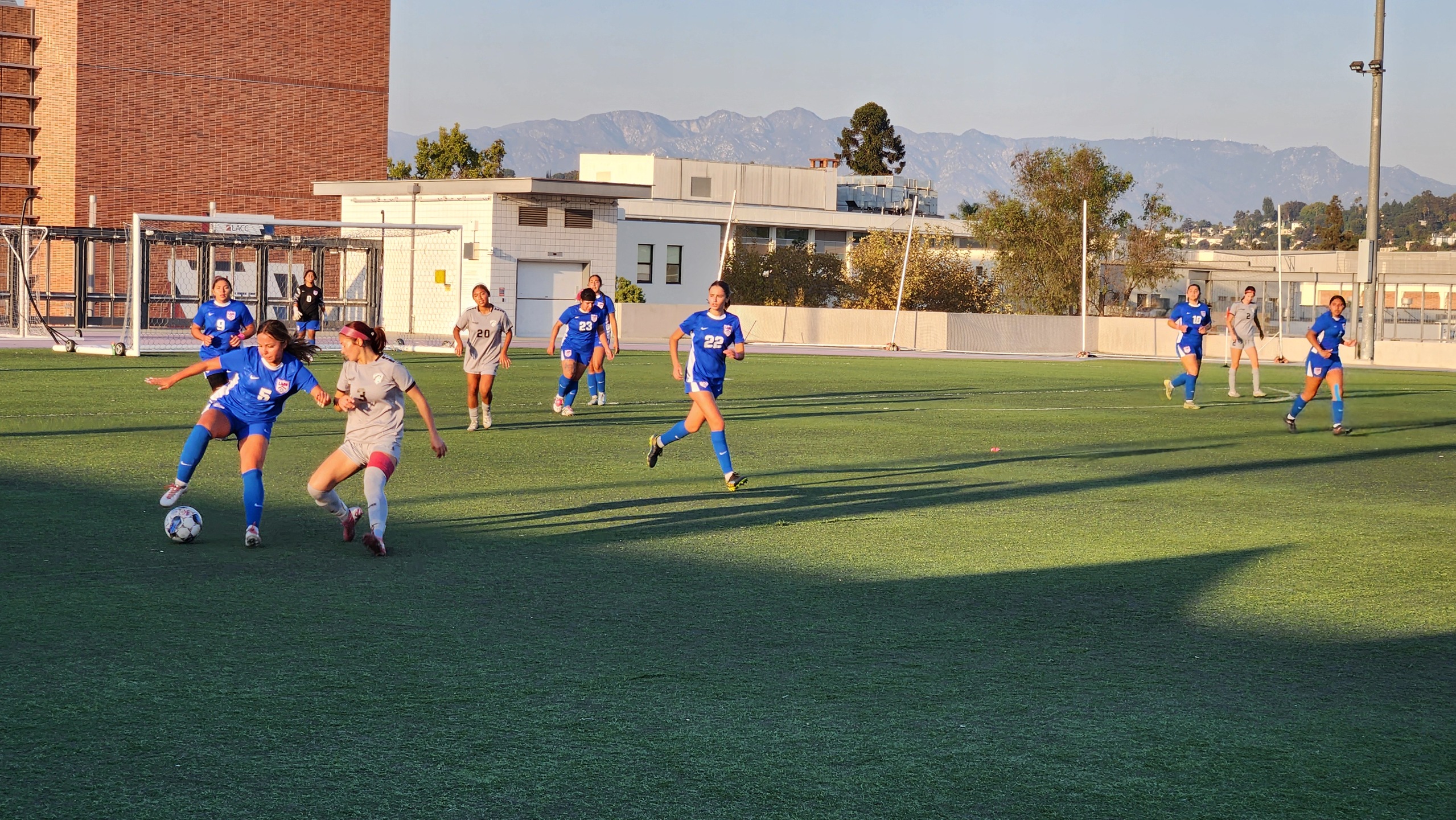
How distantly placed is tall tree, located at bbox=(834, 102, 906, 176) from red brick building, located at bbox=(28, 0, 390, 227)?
2718 inches

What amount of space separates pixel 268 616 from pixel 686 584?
2331mm

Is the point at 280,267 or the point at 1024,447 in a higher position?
the point at 280,267

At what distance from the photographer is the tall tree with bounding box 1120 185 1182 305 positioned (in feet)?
197

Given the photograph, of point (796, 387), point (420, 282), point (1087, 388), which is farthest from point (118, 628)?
point (420, 282)

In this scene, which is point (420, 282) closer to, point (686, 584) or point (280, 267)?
point (280, 267)

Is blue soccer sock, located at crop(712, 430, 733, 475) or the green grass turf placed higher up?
blue soccer sock, located at crop(712, 430, 733, 475)

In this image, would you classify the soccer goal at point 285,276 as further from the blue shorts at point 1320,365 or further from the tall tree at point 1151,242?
the tall tree at point 1151,242

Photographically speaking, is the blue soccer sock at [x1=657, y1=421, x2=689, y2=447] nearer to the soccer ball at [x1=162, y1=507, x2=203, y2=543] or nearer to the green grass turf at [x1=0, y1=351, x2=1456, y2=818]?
the green grass turf at [x1=0, y1=351, x2=1456, y2=818]

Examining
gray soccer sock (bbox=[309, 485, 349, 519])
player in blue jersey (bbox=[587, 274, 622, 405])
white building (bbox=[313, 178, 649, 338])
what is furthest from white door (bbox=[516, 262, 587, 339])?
gray soccer sock (bbox=[309, 485, 349, 519])

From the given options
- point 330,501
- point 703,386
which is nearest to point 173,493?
point 330,501

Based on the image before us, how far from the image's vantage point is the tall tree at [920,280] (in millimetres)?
58000

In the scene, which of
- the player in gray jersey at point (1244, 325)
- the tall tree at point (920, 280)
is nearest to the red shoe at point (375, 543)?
the player in gray jersey at point (1244, 325)

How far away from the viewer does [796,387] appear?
26594 mm

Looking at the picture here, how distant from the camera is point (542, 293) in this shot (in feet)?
161
